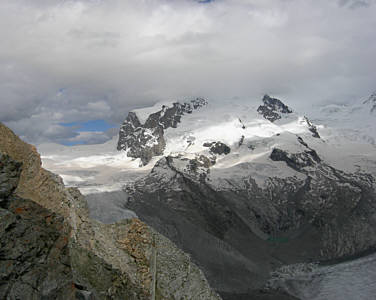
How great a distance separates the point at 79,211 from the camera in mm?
23062

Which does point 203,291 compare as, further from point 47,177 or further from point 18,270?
point 18,270

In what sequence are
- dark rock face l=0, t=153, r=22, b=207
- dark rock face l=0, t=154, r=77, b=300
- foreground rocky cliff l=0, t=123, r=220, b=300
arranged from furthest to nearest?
dark rock face l=0, t=153, r=22, b=207, foreground rocky cliff l=0, t=123, r=220, b=300, dark rock face l=0, t=154, r=77, b=300

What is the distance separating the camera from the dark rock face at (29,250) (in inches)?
431

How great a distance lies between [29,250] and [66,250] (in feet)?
4.50

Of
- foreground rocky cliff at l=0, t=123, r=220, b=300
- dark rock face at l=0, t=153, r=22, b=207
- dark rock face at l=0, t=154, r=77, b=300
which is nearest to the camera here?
dark rock face at l=0, t=154, r=77, b=300

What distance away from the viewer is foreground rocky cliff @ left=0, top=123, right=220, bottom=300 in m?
11.3

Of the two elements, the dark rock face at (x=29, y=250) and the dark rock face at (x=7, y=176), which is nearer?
the dark rock face at (x=29, y=250)

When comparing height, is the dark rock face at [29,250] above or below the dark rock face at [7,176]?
below

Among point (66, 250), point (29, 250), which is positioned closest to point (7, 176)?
point (29, 250)

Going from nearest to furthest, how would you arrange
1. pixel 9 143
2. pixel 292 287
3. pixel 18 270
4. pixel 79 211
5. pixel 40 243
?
pixel 18 270
pixel 40 243
pixel 9 143
pixel 79 211
pixel 292 287

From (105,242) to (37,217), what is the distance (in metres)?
11.5

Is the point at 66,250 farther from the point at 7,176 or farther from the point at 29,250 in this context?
the point at 7,176

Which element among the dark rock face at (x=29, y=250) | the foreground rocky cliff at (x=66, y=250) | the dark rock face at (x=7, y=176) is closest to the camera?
the dark rock face at (x=29, y=250)

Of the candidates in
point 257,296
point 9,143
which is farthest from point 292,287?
point 9,143
